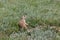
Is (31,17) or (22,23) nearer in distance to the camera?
(22,23)

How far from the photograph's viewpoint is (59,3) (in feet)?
39.4

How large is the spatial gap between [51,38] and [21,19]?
178 centimetres

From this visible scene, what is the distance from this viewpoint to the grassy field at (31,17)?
26.4 feet

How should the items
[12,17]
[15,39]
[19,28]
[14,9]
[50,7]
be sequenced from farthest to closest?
[50,7] < [14,9] < [12,17] < [19,28] < [15,39]

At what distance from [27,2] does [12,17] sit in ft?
7.60

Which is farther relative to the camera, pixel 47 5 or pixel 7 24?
pixel 47 5

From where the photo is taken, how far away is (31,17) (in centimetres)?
977

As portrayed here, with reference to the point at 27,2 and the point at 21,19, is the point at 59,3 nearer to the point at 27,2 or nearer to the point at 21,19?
the point at 27,2

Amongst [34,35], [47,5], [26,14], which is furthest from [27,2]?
[34,35]

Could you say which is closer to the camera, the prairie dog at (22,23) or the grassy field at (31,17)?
the grassy field at (31,17)

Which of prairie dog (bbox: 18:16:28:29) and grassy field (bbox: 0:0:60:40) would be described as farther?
prairie dog (bbox: 18:16:28:29)

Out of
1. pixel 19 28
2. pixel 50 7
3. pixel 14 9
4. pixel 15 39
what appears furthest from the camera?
pixel 50 7

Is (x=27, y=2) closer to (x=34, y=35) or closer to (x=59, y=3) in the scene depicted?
(x=59, y=3)

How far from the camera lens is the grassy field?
317 inches
